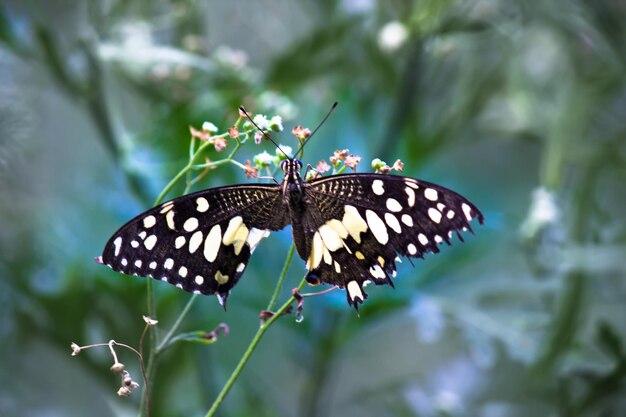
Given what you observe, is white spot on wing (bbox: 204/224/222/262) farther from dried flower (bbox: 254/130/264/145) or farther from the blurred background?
the blurred background

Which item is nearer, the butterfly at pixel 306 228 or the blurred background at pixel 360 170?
the butterfly at pixel 306 228

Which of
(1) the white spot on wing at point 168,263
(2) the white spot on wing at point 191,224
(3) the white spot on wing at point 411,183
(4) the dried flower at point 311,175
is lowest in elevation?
(1) the white spot on wing at point 168,263

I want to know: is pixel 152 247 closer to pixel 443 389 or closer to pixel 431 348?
pixel 443 389

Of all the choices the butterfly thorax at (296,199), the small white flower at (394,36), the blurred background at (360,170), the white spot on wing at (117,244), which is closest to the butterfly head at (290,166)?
the butterfly thorax at (296,199)

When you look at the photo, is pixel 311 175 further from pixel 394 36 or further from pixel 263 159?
pixel 394 36

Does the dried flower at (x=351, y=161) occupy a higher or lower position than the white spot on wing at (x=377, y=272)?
higher

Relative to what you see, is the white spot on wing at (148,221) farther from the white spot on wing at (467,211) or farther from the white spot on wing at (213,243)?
the white spot on wing at (467,211)
